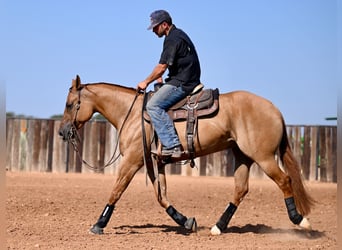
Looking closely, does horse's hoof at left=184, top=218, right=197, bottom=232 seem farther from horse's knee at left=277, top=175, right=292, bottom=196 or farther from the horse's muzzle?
the horse's muzzle

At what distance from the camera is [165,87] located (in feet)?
30.0

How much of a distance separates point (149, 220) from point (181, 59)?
3.30 metres

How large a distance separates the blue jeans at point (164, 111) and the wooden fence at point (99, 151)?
47.1 ft

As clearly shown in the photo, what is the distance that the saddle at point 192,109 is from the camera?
9.06m

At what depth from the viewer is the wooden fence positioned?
76.1 ft

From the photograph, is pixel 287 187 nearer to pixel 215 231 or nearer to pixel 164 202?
pixel 215 231

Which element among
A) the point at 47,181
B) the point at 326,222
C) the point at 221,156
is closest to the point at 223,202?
the point at 326,222

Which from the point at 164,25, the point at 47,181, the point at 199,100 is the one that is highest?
the point at 164,25

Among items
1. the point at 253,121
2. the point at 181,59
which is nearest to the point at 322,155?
the point at 253,121

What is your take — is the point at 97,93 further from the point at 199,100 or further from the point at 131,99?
the point at 199,100

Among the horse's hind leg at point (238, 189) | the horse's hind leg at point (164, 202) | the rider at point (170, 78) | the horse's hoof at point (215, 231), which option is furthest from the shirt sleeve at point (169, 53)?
the horse's hoof at point (215, 231)

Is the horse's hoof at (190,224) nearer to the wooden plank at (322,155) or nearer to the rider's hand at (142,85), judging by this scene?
the rider's hand at (142,85)

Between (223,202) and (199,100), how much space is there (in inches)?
220

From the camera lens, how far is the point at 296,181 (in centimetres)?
925
